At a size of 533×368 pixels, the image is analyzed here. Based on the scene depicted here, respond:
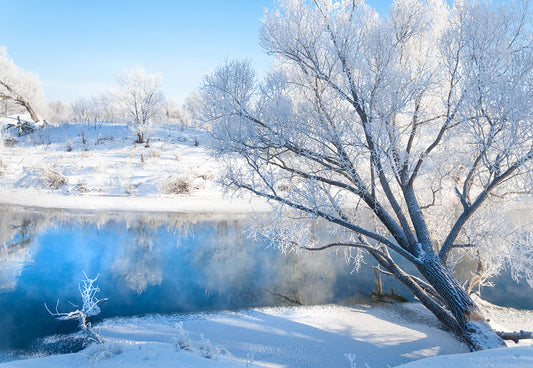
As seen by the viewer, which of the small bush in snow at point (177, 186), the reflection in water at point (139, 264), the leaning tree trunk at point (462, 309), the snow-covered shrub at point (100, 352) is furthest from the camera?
the small bush in snow at point (177, 186)

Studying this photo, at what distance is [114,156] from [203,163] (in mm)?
5581

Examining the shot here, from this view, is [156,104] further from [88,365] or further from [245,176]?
[88,365]

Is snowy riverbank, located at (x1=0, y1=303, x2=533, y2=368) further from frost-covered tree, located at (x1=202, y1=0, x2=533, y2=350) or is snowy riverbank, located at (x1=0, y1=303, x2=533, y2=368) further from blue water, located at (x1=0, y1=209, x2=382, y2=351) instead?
frost-covered tree, located at (x1=202, y1=0, x2=533, y2=350)

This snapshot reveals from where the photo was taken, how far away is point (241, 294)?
5836 millimetres

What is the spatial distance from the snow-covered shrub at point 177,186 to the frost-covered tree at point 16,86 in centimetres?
1703

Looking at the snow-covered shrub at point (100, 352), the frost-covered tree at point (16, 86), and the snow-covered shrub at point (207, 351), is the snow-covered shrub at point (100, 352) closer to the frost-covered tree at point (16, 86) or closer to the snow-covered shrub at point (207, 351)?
the snow-covered shrub at point (207, 351)

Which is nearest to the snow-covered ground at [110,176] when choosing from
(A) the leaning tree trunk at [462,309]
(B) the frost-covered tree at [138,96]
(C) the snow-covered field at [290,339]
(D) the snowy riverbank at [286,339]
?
(C) the snow-covered field at [290,339]

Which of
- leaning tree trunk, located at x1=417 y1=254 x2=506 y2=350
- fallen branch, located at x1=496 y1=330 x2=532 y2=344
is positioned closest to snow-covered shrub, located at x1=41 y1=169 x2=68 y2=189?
leaning tree trunk, located at x1=417 y1=254 x2=506 y2=350

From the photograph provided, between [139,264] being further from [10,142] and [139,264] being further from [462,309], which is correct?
[10,142]

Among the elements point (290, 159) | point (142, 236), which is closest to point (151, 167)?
point (142, 236)

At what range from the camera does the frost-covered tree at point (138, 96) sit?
73.8ft

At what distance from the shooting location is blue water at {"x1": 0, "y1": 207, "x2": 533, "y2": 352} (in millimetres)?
5180

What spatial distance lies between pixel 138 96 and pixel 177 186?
11.2 meters

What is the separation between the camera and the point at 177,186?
14922mm
